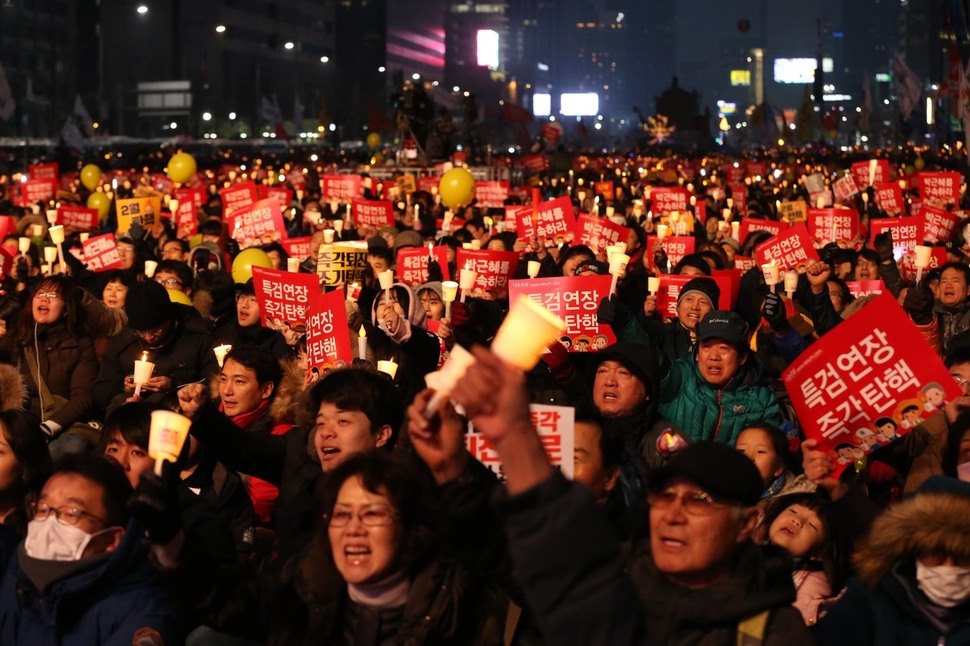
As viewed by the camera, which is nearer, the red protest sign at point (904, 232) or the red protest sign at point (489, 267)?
the red protest sign at point (489, 267)

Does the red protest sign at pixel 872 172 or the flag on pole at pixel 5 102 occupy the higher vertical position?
the flag on pole at pixel 5 102

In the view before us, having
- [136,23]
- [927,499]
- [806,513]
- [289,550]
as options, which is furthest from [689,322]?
[136,23]

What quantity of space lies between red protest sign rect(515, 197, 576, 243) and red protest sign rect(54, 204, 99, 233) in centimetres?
529

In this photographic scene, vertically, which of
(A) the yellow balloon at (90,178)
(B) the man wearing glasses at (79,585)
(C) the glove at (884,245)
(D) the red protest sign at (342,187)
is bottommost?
(B) the man wearing glasses at (79,585)

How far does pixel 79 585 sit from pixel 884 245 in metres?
11.1

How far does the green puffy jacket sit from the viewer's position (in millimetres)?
6617

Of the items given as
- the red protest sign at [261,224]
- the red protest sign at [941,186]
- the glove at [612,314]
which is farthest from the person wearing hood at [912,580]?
the red protest sign at [941,186]

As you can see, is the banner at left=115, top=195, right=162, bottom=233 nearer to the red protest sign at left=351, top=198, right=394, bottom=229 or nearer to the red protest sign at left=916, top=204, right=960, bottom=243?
the red protest sign at left=351, top=198, right=394, bottom=229

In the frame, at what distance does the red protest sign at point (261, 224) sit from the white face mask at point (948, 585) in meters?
11.6

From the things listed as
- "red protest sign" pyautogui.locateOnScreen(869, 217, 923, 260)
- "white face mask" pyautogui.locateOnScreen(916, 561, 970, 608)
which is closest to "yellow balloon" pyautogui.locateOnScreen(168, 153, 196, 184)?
"red protest sign" pyautogui.locateOnScreen(869, 217, 923, 260)

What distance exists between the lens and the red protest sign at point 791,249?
1141cm

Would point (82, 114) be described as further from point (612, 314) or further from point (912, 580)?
point (912, 580)

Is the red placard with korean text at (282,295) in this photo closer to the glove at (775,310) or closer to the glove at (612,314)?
the glove at (612,314)

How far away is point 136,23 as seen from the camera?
9631 centimetres
